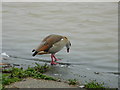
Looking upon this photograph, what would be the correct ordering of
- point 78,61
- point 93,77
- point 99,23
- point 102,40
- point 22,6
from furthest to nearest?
point 22,6 < point 99,23 < point 102,40 < point 78,61 < point 93,77

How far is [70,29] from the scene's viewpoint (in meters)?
12.1

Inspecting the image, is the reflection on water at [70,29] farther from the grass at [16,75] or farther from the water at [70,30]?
the grass at [16,75]

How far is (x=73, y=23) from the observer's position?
42.9 feet

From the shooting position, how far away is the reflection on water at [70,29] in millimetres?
8812

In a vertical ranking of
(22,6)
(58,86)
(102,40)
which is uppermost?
(22,6)

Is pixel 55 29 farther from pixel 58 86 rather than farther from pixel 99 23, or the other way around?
pixel 58 86

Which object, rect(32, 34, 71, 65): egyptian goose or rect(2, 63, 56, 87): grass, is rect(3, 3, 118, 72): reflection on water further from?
rect(2, 63, 56, 87): grass

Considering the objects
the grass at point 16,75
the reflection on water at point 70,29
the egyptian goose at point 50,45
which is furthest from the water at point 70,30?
the grass at point 16,75

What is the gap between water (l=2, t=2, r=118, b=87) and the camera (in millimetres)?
8609

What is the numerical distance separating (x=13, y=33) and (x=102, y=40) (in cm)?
357

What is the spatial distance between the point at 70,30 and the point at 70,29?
0.56 ft

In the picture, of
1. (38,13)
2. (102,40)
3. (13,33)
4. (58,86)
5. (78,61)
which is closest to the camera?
(58,86)

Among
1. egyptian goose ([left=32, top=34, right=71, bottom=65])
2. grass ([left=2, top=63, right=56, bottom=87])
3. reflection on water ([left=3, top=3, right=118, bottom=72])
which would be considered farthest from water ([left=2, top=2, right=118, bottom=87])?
A: grass ([left=2, top=63, right=56, bottom=87])

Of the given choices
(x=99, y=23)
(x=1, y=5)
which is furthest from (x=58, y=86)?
(x=1, y=5)
